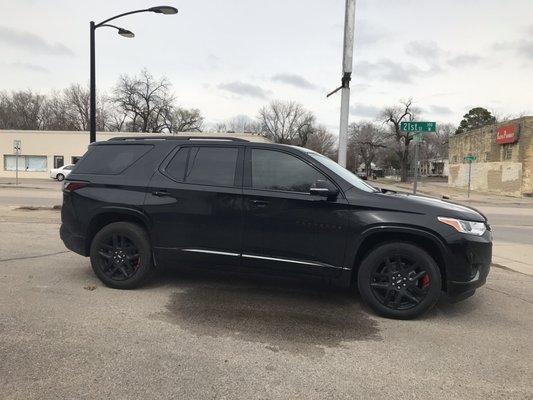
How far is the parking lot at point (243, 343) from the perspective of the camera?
336 cm

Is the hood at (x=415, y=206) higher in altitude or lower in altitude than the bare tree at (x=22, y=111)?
lower

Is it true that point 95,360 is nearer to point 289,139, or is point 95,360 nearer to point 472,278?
point 472,278

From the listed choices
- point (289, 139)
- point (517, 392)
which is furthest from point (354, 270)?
point (289, 139)

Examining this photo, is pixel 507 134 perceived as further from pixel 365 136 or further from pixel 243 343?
pixel 365 136

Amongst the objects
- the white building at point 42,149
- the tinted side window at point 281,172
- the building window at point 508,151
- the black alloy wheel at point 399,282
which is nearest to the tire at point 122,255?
the tinted side window at point 281,172

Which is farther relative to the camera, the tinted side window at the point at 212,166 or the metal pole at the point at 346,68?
the metal pole at the point at 346,68

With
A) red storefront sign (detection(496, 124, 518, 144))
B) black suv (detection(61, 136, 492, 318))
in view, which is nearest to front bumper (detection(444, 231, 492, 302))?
black suv (detection(61, 136, 492, 318))

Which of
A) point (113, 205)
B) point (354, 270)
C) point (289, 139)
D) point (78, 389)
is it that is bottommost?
point (78, 389)

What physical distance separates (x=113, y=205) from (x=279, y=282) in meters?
2.30

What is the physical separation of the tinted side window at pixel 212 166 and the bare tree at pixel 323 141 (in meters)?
96.7

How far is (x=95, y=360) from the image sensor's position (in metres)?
3.69

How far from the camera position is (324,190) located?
4.80 meters

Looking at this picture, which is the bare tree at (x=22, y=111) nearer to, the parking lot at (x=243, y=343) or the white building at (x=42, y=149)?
the white building at (x=42, y=149)

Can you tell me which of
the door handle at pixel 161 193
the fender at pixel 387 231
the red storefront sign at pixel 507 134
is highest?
the red storefront sign at pixel 507 134
